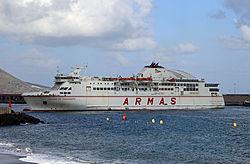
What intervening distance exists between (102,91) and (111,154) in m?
39.9

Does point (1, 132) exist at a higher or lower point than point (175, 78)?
lower

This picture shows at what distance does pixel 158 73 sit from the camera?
72.6 meters

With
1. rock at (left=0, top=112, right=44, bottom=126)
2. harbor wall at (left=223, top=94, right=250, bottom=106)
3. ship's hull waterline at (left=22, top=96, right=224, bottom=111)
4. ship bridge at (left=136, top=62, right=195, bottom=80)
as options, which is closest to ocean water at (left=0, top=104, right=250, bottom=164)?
rock at (left=0, top=112, right=44, bottom=126)

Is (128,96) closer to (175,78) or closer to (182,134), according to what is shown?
(175,78)

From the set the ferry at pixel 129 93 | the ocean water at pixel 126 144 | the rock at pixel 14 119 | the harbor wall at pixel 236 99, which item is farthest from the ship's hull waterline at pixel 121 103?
the harbor wall at pixel 236 99

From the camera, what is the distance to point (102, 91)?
2518 inches

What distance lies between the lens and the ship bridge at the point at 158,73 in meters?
72.2

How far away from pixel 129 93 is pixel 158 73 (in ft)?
31.8

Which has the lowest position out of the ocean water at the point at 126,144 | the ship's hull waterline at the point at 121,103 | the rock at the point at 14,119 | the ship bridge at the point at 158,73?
the ocean water at the point at 126,144

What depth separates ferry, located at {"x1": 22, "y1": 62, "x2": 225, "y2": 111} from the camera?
→ 200 ft

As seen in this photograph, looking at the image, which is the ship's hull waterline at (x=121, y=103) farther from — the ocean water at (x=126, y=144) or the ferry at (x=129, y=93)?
the ocean water at (x=126, y=144)

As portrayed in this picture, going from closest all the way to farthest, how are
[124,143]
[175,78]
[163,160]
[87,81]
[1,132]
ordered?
[163,160] < [124,143] < [1,132] < [87,81] < [175,78]

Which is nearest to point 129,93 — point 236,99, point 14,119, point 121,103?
point 121,103

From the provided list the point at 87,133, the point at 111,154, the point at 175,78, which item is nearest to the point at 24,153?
the point at 111,154
